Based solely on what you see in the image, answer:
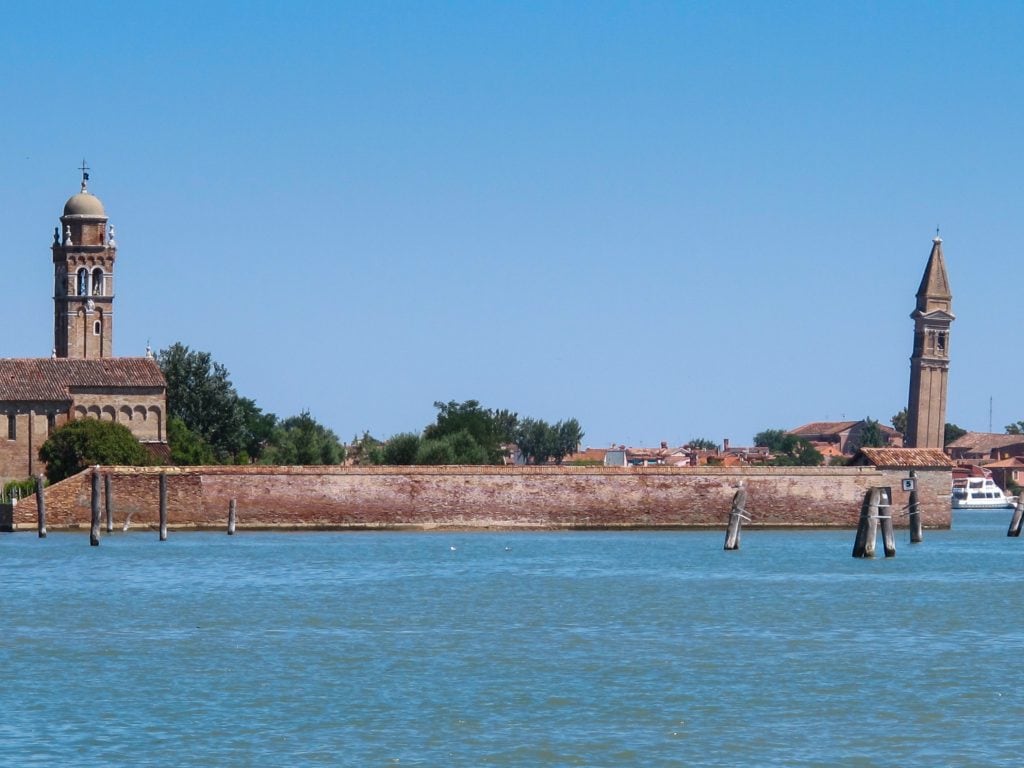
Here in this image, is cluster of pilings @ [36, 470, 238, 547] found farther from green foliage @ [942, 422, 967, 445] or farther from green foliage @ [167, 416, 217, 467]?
green foliage @ [942, 422, 967, 445]

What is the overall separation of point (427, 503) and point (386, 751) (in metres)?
31.5

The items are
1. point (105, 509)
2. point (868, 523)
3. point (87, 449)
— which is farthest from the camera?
point (87, 449)

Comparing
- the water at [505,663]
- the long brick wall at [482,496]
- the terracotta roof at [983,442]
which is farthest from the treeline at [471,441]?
the terracotta roof at [983,442]

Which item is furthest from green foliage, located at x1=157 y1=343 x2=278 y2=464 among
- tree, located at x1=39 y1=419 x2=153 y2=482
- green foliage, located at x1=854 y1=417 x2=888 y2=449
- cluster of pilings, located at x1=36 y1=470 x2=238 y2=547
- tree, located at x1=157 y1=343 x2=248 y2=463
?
green foliage, located at x1=854 y1=417 x2=888 y2=449

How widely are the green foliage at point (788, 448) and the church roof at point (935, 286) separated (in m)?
22.2

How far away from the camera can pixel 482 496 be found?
47312 mm

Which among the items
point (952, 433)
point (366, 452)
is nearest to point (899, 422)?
point (952, 433)

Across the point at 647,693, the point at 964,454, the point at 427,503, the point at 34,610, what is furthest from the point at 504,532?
the point at 964,454

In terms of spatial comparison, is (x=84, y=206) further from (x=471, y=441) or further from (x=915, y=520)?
(x=915, y=520)

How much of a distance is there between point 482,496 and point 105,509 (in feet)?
28.9

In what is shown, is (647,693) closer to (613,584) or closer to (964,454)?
(613,584)

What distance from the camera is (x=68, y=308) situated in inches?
2689

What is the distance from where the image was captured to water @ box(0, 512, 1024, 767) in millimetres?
16000

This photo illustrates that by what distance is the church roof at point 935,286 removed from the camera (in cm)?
7944
